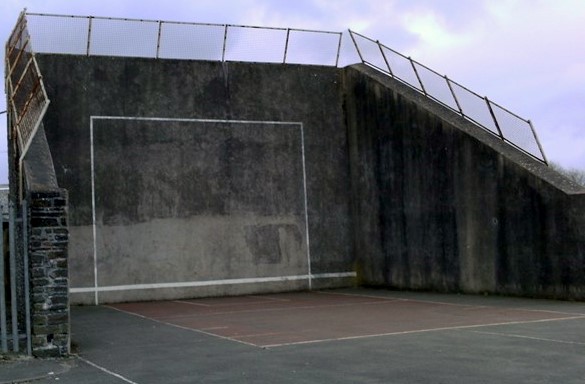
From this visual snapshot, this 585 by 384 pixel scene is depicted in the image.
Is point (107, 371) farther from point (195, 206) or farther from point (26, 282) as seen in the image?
point (195, 206)

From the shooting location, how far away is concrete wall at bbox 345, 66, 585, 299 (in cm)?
1582

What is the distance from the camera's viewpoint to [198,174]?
797 inches

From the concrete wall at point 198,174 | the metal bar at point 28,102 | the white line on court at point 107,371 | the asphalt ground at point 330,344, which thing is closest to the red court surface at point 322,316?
the asphalt ground at point 330,344

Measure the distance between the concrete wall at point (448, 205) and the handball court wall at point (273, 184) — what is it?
0.05 m

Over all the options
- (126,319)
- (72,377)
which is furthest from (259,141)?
(72,377)

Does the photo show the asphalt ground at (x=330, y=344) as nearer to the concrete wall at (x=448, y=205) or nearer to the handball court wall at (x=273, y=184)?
the concrete wall at (x=448, y=205)

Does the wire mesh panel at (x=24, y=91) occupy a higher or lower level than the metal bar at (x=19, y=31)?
lower

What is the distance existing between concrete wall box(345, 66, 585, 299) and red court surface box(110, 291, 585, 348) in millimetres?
1637

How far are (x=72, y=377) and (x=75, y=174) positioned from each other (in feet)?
36.5

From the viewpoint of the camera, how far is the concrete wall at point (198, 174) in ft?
62.4

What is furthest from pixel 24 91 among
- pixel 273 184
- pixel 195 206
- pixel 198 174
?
pixel 273 184

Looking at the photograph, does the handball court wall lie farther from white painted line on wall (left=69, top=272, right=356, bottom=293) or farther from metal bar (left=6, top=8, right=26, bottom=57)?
metal bar (left=6, top=8, right=26, bottom=57)

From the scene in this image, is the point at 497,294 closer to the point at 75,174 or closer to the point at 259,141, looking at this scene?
the point at 259,141

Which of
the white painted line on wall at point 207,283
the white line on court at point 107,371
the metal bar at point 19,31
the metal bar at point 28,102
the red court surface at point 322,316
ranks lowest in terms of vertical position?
the red court surface at point 322,316
